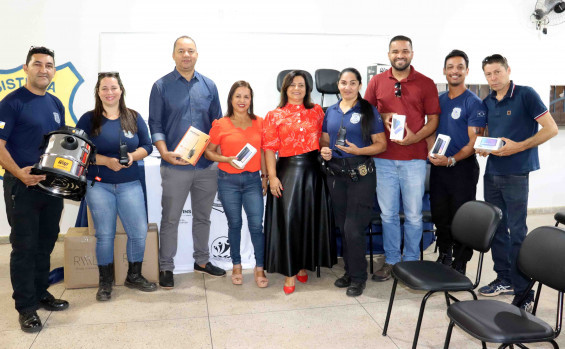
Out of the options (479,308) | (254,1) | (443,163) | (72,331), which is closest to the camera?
(479,308)

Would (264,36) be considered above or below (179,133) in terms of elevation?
above

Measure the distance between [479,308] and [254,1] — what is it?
12.8 feet

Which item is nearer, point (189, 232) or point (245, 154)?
point (245, 154)

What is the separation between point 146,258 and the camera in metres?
3.46

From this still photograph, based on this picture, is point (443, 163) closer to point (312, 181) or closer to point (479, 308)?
point (312, 181)

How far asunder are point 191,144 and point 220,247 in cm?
106

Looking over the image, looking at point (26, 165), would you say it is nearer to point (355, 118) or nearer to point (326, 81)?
point (355, 118)

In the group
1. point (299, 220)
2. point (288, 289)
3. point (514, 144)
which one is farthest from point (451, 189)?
point (288, 289)

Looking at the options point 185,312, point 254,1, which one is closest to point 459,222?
point 185,312

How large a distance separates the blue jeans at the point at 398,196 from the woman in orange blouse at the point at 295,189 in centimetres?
45

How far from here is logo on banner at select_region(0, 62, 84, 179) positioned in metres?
4.42

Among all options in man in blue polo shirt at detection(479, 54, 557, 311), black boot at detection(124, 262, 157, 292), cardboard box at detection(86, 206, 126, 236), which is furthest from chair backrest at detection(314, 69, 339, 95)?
black boot at detection(124, 262, 157, 292)

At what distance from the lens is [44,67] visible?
2680 millimetres

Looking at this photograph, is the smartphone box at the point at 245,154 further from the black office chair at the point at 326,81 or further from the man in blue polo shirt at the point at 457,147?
the black office chair at the point at 326,81
